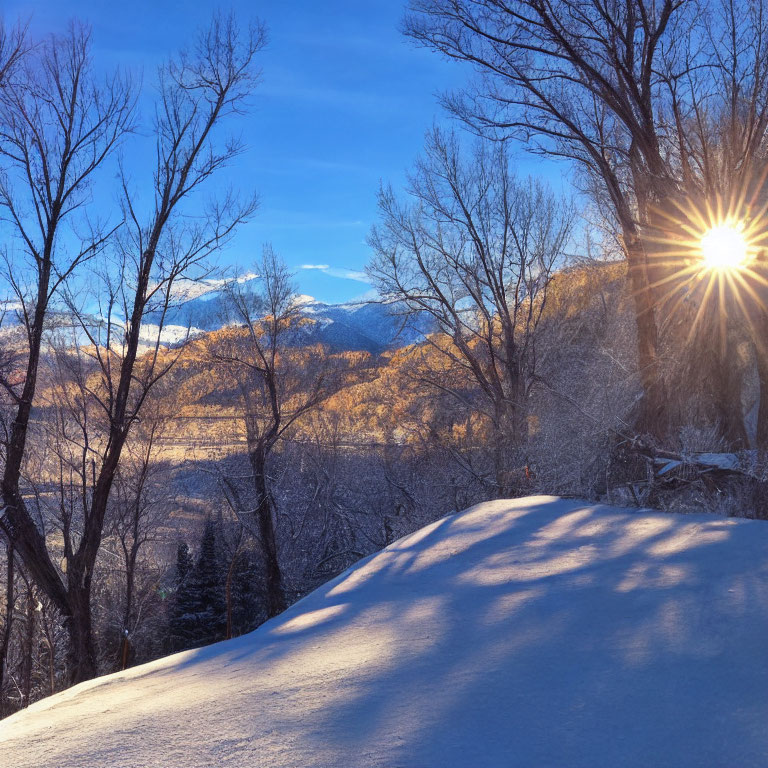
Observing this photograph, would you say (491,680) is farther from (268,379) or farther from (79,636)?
(268,379)

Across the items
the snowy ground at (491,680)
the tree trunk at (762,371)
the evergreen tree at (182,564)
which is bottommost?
the evergreen tree at (182,564)

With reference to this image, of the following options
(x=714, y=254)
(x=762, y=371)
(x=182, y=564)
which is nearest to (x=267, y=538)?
(x=182, y=564)

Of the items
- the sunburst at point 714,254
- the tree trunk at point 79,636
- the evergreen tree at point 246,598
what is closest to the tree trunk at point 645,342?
the sunburst at point 714,254

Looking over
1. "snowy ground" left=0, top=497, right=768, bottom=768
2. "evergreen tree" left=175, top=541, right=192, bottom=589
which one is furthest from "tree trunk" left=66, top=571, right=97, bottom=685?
"evergreen tree" left=175, top=541, right=192, bottom=589

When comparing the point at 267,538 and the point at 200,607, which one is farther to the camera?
the point at 200,607

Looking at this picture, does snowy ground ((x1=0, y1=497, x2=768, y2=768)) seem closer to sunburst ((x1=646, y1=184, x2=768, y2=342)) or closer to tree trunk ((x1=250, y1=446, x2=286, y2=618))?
sunburst ((x1=646, y1=184, x2=768, y2=342))

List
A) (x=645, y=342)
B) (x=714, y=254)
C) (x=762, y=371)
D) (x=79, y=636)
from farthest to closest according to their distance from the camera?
(x=645, y=342), (x=714, y=254), (x=762, y=371), (x=79, y=636)

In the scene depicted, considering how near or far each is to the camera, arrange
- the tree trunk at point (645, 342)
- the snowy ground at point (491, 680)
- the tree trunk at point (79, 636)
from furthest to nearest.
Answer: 1. the tree trunk at point (645, 342)
2. the tree trunk at point (79, 636)
3. the snowy ground at point (491, 680)

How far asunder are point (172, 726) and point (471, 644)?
1.07m

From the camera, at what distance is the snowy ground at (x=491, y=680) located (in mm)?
1662

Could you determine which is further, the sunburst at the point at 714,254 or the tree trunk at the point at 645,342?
the tree trunk at the point at 645,342

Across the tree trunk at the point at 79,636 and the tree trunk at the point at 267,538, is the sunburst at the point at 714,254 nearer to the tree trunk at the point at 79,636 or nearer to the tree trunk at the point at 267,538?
the tree trunk at the point at 79,636

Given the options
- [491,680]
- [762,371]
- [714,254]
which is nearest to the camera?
[491,680]

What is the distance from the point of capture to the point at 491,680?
2018 mm
